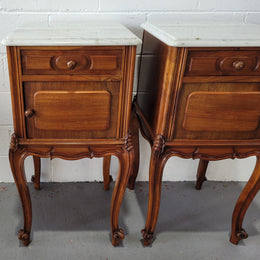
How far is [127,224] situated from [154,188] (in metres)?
0.36

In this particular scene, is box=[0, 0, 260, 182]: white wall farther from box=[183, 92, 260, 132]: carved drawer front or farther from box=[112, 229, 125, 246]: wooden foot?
box=[112, 229, 125, 246]: wooden foot

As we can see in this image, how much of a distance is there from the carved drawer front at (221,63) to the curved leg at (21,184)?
0.66m

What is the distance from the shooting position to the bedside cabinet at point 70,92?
2.91ft

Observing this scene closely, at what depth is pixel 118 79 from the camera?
95 cm

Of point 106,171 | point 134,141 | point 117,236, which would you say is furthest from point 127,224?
point 134,141

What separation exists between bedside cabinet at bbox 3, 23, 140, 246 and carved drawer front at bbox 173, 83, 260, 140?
201 mm

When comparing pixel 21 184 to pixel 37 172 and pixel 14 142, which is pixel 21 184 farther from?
pixel 37 172

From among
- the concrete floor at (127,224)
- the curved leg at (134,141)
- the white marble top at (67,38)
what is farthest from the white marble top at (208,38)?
the concrete floor at (127,224)

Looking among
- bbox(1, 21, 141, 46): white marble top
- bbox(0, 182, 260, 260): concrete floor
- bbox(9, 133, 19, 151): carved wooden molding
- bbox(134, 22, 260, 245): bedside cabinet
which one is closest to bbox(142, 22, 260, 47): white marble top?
bbox(134, 22, 260, 245): bedside cabinet

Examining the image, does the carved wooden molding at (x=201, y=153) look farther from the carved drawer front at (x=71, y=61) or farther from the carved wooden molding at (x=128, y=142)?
the carved drawer front at (x=71, y=61)

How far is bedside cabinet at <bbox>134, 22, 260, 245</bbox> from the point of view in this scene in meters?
0.92

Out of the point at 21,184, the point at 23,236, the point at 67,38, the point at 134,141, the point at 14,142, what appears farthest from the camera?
the point at 134,141

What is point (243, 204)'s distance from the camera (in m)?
1.28

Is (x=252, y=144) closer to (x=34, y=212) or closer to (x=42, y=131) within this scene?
(x=42, y=131)
